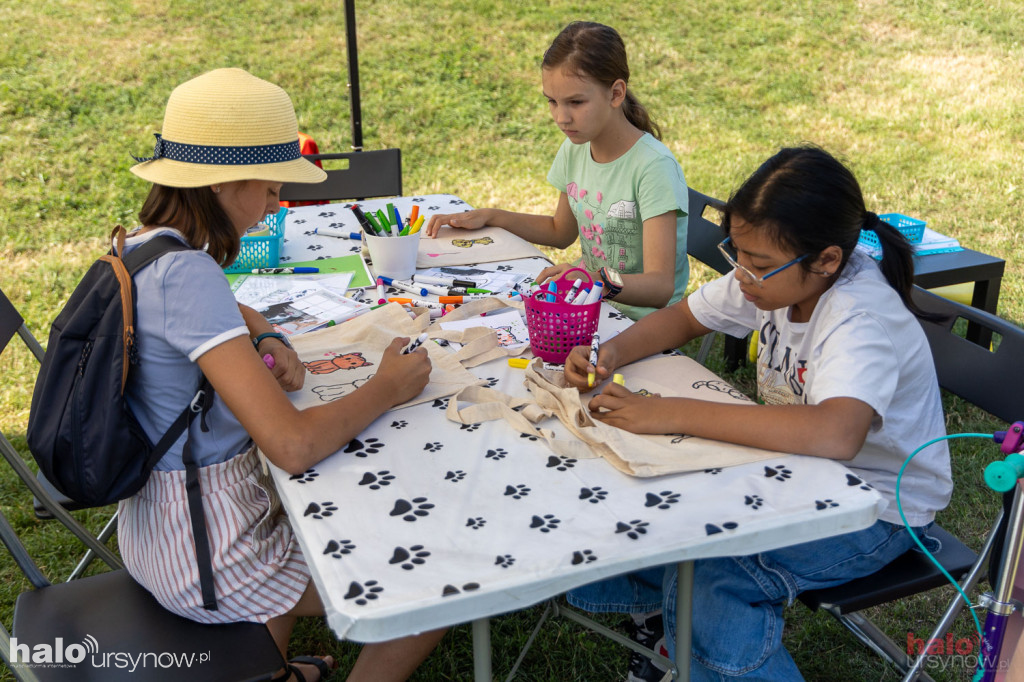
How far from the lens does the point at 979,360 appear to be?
185 centimetres

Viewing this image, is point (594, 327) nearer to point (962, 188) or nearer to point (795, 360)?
point (795, 360)

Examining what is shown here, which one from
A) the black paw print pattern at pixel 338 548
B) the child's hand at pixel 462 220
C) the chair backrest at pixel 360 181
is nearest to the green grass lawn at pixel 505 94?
the chair backrest at pixel 360 181

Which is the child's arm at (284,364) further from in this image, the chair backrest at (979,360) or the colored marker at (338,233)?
the chair backrest at (979,360)

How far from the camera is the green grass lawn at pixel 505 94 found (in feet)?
19.4

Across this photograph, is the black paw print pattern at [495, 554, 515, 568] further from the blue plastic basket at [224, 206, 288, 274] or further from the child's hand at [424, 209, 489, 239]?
the child's hand at [424, 209, 489, 239]

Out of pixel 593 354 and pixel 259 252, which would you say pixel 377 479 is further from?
pixel 259 252

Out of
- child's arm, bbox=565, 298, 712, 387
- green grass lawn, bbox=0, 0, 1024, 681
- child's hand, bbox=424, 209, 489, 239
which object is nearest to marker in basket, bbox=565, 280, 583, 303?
child's arm, bbox=565, 298, 712, 387

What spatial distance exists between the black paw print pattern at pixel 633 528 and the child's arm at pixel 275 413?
514mm

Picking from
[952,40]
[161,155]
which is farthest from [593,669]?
[952,40]

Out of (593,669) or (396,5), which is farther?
(396,5)

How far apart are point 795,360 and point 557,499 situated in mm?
690

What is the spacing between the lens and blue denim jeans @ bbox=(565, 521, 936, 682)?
1.58m

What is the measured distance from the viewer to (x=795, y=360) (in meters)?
1.78

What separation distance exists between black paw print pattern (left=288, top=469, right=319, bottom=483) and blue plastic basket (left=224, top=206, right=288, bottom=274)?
115 cm
